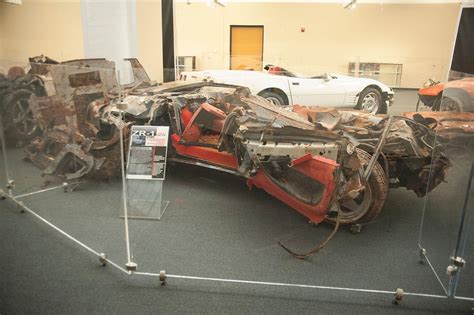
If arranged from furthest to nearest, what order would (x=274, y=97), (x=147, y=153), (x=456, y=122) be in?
1. (x=274, y=97)
2. (x=147, y=153)
3. (x=456, y=122)

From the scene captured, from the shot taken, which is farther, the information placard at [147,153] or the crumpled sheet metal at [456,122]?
the information placard at [147,153]

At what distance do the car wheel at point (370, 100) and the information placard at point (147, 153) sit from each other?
10.9 feet

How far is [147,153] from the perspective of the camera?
9.29ft

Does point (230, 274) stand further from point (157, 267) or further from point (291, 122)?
point (291, 122)

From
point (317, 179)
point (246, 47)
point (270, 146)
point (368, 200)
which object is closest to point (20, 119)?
point (270, 146)

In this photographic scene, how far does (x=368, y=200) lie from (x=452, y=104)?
0.96m

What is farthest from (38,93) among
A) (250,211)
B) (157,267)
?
(250,211)

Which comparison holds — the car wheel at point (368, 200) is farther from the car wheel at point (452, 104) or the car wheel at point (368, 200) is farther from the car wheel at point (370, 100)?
the car wheel at point (370, 100)

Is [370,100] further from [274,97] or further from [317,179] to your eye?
[317,179]

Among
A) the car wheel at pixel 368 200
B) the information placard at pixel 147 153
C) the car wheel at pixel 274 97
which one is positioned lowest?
the car wheel at pixel 368 200

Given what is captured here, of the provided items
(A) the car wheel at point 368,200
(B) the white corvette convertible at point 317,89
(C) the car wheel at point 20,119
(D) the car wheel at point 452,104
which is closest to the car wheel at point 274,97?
(B) the white corvette convertible at point 317,89

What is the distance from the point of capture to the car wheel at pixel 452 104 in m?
2.46

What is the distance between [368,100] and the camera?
205 inches

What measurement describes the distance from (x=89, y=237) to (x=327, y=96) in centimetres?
379
